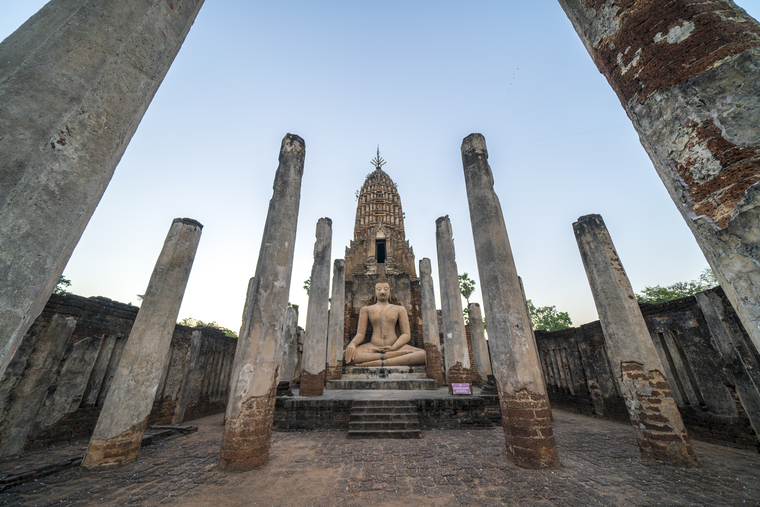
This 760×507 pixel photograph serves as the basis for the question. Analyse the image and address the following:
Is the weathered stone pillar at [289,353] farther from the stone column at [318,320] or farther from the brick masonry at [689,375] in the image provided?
the brick masonry at [689,375]

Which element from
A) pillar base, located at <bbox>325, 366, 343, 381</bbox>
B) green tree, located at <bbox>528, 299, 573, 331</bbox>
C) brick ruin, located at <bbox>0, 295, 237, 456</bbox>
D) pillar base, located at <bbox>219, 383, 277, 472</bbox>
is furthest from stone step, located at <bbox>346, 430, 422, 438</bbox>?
green tree, located at <bbox>528, 299, 573, 331</bbox>

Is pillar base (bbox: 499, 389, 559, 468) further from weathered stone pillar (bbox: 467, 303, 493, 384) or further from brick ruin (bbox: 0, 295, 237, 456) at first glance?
weathered stone pillar (bbox: 467, 303, 493, 384)

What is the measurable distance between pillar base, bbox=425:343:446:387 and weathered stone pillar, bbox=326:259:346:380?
3183mm

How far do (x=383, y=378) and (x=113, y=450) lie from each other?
7.68 m

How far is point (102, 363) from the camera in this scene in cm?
659

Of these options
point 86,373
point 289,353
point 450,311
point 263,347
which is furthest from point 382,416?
point 86,373

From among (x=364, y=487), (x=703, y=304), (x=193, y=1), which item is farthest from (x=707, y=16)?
(x=703, y=304)

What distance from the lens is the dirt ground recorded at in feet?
10.6

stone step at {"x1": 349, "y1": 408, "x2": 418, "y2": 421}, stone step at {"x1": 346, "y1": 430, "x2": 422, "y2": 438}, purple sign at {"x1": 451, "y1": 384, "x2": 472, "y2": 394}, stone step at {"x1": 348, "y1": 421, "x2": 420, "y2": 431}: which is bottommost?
stone step at {"x1": 346, "y1": 430, "x2": 422, "y2": 438}

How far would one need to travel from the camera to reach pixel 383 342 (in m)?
12.7

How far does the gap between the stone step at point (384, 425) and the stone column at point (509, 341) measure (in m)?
2.34

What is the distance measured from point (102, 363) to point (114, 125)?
7.20 m

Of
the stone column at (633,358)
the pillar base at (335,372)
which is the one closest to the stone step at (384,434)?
the stone column at (633,358)

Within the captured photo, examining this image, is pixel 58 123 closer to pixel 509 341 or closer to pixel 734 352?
pixel 509 341
